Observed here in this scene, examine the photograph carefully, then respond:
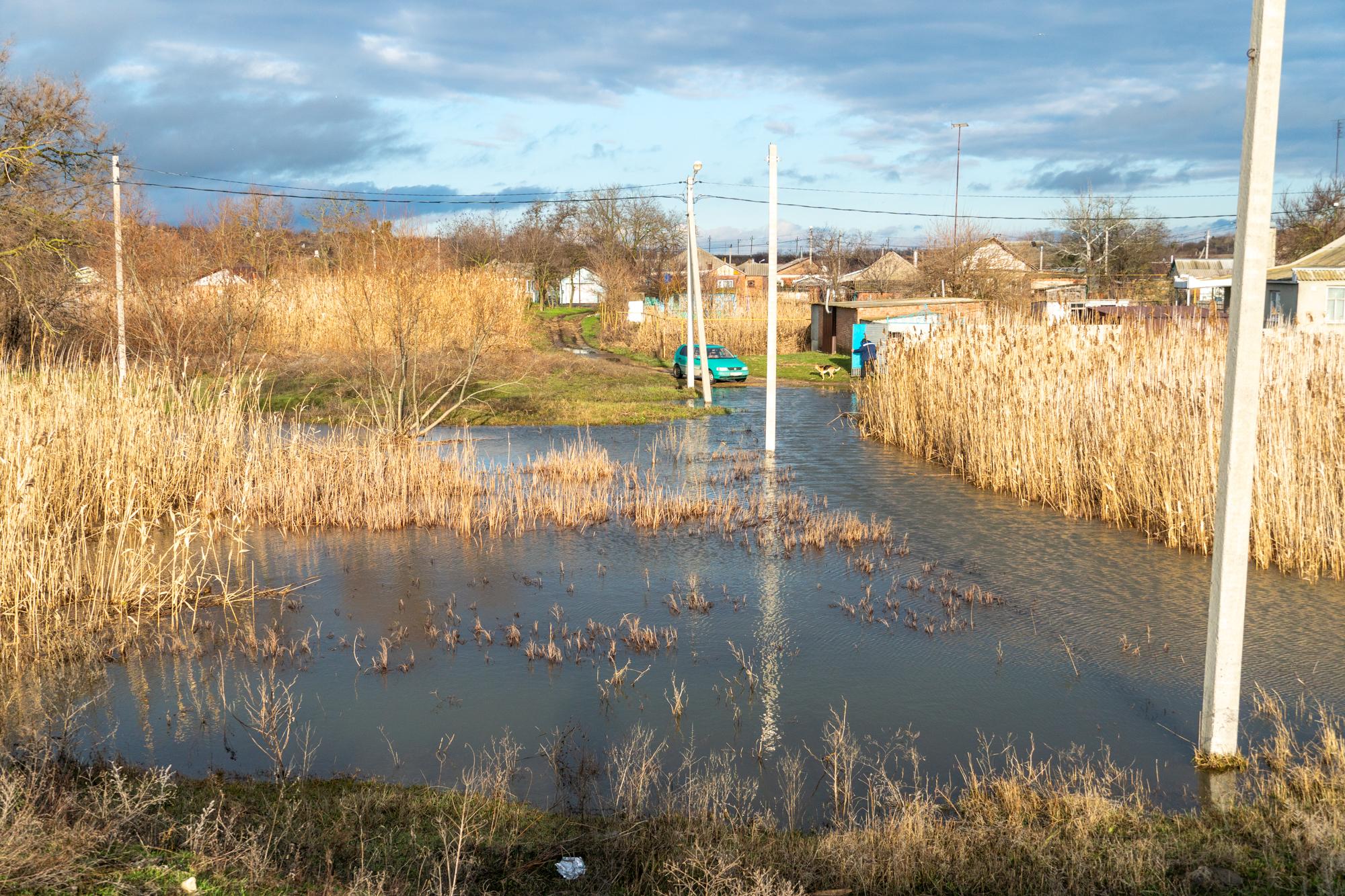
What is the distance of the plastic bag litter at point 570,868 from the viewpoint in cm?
508

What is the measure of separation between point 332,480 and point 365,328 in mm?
10366

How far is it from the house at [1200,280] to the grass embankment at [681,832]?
37.1 meters

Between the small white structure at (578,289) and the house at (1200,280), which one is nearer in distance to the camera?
the house at (1200,280)

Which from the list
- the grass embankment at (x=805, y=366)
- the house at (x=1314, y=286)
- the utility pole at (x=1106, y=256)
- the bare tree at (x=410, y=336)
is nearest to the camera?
the bare tree at (x=410, y=336)

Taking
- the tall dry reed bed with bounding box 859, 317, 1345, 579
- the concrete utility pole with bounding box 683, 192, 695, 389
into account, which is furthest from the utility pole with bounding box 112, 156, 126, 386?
the tall dry reed bed with bounding box 859, 317, 1345, 579

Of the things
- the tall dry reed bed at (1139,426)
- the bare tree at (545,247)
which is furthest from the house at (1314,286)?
the bare tree at (545,247)

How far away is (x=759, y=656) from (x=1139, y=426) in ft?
23.0

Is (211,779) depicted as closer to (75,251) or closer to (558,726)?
(558,726)

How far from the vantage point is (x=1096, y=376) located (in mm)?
15344

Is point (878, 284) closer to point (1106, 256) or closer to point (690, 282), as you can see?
point (1106, 256)

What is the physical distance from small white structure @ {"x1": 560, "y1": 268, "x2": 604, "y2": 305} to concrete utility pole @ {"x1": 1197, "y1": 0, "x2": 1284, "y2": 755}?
87.8 meters

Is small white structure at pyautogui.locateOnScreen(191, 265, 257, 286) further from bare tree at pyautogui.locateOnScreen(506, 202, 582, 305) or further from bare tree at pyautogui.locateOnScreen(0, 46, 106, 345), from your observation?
bare tree at pyautogui.locateOnScreen(506, 202, 582, 305)

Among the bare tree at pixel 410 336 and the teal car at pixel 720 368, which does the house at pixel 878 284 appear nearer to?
the teal car at pixel 720 368

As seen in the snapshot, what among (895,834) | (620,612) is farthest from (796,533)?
(895,834)
